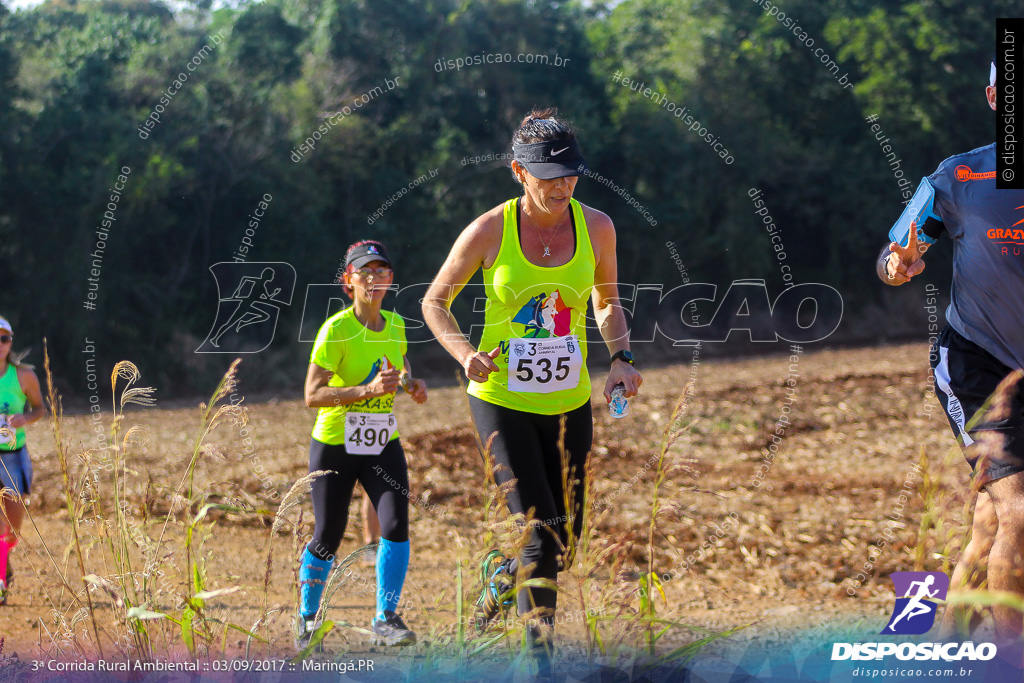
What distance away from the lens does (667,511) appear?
10.3 feet

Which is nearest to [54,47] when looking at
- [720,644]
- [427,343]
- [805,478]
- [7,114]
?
[7,114]

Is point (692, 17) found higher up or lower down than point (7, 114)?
higher up

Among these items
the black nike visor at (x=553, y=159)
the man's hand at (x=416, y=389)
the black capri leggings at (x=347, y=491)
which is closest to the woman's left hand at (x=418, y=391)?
the man's hand at (x=416, y=389)

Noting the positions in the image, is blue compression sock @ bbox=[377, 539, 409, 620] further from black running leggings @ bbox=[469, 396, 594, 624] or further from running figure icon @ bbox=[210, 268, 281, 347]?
running figure icon @ bbox=[210, 268, 281, 347]

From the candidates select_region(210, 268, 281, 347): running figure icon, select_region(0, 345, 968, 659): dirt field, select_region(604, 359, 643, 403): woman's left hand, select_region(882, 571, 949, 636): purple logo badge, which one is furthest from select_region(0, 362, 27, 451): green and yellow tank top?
select_region(210, 268, 281, 347): running figure icon

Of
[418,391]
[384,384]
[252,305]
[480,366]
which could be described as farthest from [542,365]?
[252,305]

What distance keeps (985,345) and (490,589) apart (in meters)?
1.74

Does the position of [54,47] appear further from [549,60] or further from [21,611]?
[21,611]

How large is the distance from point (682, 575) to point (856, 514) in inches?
65.5

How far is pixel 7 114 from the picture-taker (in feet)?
40.8

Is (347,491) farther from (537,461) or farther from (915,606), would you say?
(915,606)

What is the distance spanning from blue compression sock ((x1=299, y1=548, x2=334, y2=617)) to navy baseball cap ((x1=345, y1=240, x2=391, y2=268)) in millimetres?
1304

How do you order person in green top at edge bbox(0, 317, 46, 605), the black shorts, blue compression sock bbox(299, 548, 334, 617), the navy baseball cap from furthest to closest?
1. person in green top at edge bbox(0, 317, 46, 605)
2. the navy baseball cap
3. blue compression sock bbox(299, 548, 334, 617)
4. the black shorts

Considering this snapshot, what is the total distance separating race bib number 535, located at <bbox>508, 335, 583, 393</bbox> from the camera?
3227 millimetres
